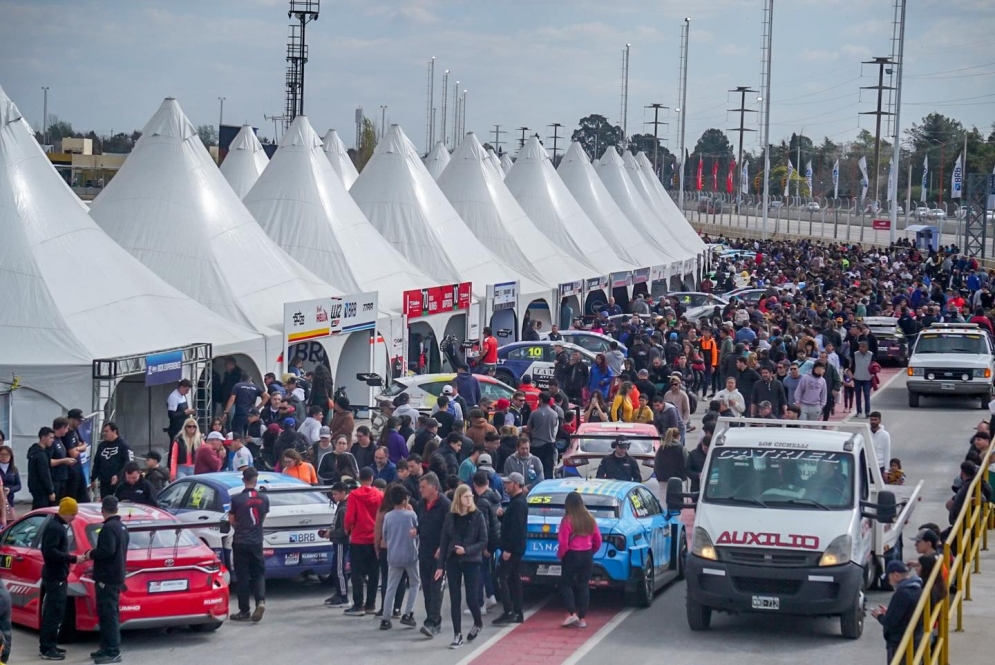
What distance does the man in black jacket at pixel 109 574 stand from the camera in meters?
11.2

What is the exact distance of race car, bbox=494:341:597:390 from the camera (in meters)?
28.2

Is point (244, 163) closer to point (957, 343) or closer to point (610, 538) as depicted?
point (957, 343)

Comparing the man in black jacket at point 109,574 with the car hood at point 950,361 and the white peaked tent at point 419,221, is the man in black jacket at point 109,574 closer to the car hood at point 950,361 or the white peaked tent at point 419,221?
the car hood at point 950,361

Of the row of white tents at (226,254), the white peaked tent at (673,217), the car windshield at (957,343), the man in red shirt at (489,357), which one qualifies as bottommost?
the man in red shirt at (489,357)

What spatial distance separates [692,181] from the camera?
19288 centimetres

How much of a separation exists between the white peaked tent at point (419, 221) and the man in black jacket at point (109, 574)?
22170mm

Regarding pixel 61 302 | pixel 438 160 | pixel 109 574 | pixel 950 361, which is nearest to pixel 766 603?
pixel 109 574

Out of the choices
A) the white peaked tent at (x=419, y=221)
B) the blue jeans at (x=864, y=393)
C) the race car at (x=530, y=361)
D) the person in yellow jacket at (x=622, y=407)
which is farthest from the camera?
the white peaked tent at (x=419, y=221)

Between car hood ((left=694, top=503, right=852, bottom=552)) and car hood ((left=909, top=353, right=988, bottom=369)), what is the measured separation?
1729 cm

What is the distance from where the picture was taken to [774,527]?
12.3m

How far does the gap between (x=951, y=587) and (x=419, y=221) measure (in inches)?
933

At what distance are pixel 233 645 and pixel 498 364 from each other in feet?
55.8

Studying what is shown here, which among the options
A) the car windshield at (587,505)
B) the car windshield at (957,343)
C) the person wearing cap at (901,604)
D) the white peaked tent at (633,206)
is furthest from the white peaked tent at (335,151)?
the person wearing cap at (901,604)

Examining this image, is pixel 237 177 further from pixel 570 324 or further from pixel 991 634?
pixel 991 634
